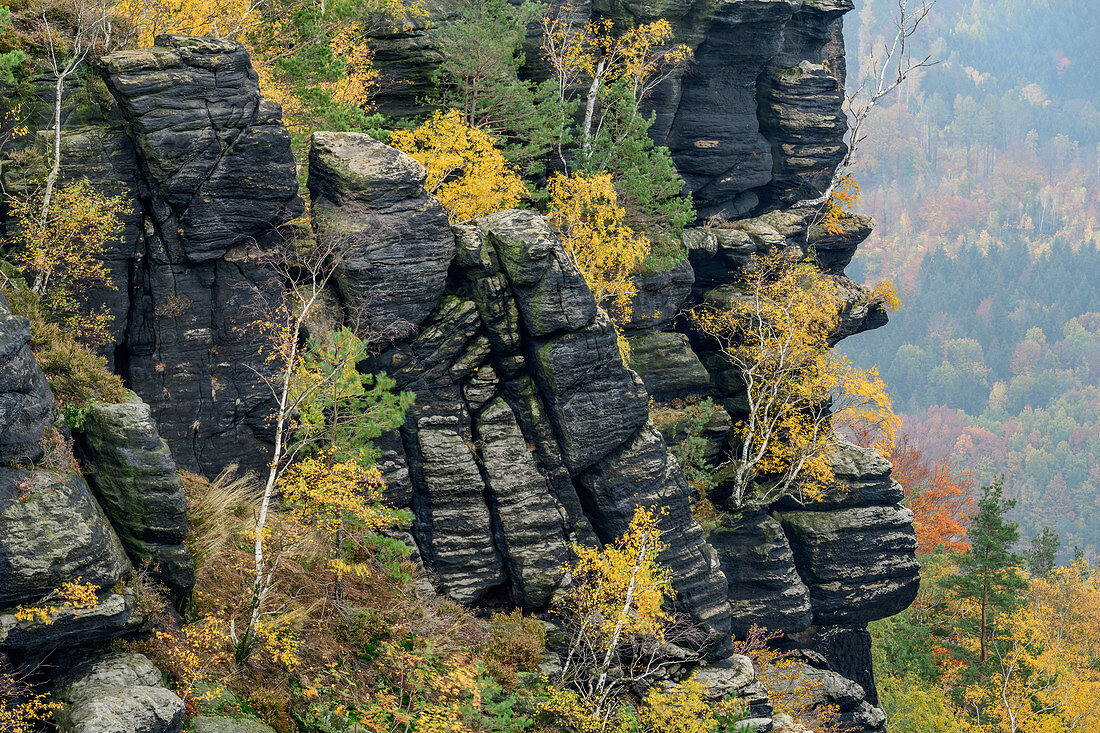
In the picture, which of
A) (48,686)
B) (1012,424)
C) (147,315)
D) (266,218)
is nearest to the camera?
(48,686)

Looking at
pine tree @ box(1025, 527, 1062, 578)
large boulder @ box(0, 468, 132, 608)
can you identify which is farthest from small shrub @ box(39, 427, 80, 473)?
pine tree @ box(1025, 527, 1062, 578)

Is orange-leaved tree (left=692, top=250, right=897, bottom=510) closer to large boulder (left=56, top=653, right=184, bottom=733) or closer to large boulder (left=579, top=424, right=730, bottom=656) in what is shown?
large boulder (left=579, top=424, right=730, bottom=656)

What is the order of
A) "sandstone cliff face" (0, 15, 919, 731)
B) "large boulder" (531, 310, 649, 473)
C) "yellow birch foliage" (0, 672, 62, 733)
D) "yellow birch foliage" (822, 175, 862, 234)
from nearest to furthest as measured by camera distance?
"yellow birch foliage" (0, 672, 62, 733) → "sandstone cliff face" (0, 15, 919, 731) → "large boulder" (531, 310, 649, 473) → "yellow birch foliage" (822, 175, 862, 234)

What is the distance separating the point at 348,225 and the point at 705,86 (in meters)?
24.2

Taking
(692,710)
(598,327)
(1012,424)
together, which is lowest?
(1012,424)

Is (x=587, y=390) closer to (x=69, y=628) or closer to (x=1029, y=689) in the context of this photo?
(x=69, y=628)

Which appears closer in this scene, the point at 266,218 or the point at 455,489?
the point at 266,218

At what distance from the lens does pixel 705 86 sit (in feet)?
139

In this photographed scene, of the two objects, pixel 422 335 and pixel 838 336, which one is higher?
pixel 422 335

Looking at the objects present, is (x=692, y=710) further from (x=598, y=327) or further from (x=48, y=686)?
(x=48, y=686)

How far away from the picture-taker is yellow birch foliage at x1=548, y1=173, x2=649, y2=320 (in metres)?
32.5

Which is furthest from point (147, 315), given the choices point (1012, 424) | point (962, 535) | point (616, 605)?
point (1012, 424)

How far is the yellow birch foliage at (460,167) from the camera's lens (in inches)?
1127

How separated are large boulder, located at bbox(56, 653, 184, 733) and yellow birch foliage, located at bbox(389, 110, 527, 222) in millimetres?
16665
